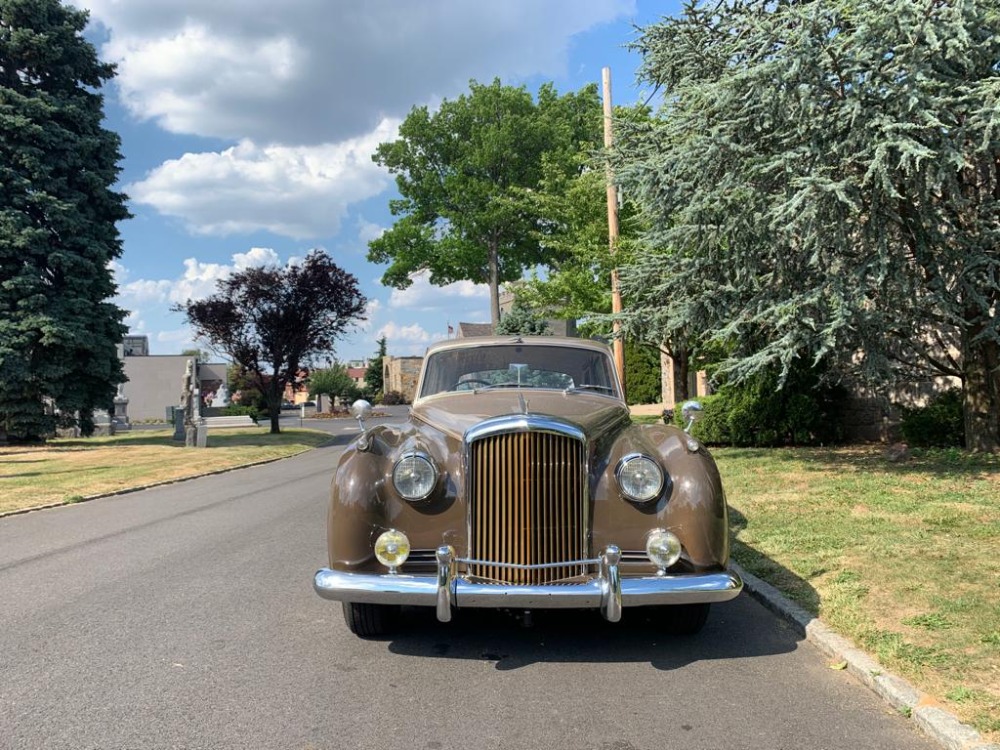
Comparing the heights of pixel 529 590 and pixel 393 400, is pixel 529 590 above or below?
below

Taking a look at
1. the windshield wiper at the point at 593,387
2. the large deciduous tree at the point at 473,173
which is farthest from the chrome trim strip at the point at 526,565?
the large deciduous tree at the point at 473,173

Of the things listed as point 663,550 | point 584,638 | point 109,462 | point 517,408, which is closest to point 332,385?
point 109,462

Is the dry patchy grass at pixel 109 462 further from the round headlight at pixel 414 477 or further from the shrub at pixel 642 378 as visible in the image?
the shrub at pixel 642 378

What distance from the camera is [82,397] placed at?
865 inches

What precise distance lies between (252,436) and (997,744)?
85.9 feet

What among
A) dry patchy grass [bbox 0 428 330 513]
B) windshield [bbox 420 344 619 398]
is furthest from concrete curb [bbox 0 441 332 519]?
windshield [bbox 420 344 619 398]

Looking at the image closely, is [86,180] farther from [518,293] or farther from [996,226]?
[996,226]

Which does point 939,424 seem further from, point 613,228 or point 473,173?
point 473,173

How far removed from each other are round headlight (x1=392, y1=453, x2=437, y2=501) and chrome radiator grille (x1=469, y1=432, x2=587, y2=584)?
0.25 metres

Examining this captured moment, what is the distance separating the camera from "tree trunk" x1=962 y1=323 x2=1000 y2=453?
1050cm

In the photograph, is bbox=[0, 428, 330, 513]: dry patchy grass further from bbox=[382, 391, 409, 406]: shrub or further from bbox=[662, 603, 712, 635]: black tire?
bbox=[382, 391, 409, 406]: shrub

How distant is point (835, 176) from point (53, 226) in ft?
72.5

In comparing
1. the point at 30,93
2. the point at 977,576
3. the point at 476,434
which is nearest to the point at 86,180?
the point at 30,93

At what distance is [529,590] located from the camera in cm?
358
